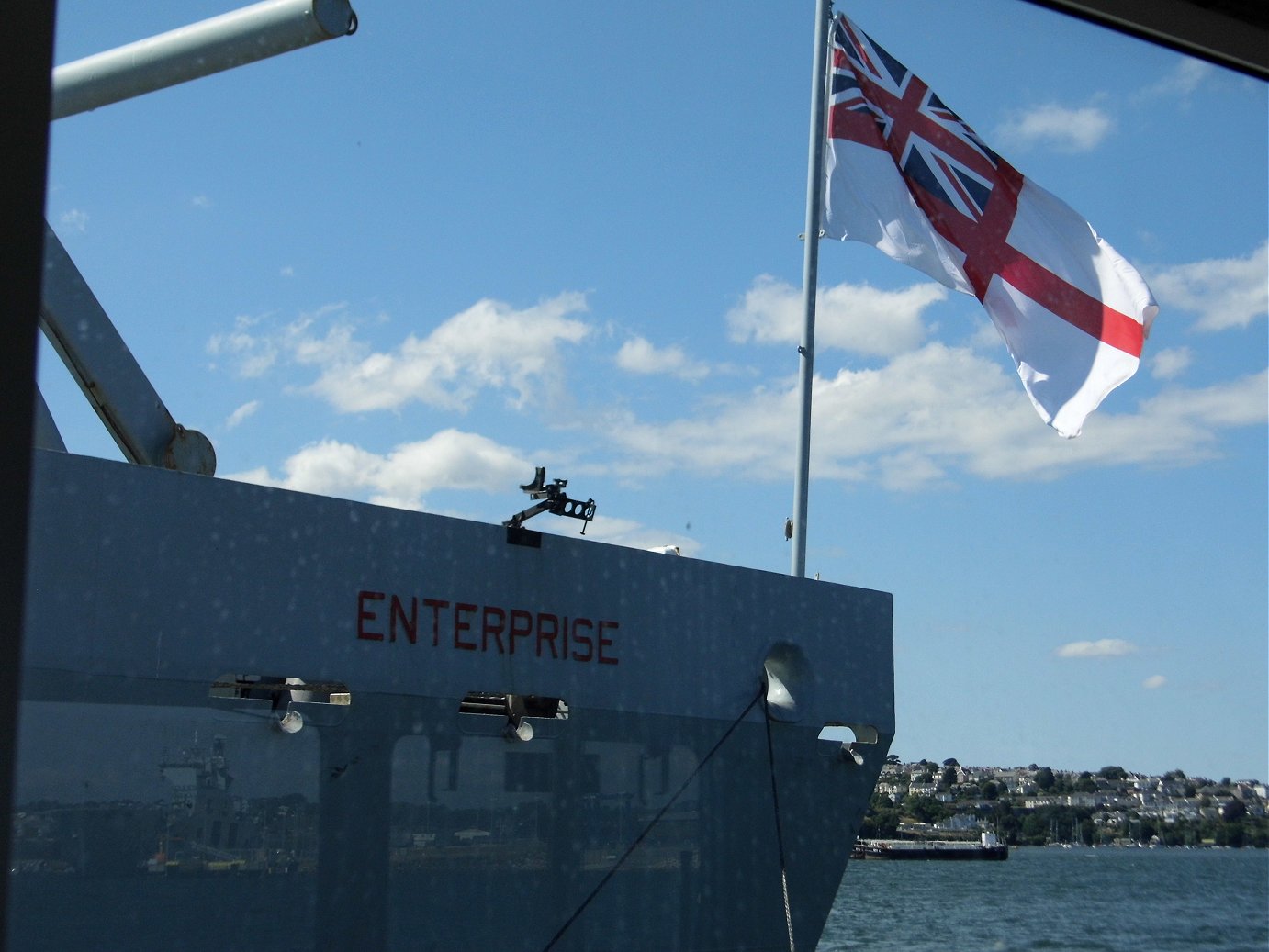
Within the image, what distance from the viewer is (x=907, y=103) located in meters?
7.31

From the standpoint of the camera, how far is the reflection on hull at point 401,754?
3693 millimetres

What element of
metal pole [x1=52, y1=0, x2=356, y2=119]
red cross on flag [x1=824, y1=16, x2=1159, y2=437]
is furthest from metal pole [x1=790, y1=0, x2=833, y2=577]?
metal pole [x1=52, y1=0, x2=356, y2=119]

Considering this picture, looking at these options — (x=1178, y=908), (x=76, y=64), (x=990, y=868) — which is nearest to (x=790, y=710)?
(x=76, y=64)

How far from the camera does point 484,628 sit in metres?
4.75

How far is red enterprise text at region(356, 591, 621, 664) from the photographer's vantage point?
14.6ft

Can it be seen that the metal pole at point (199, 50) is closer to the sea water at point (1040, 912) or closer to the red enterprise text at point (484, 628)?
the red enterprise text at point (484, 628)

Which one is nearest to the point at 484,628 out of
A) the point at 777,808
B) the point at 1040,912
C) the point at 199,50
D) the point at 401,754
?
the point at 401,754

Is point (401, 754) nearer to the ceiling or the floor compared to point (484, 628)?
nearer to the floor

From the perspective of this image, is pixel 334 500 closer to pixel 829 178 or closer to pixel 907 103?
pixel 829 178

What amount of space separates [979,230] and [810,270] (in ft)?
3.66

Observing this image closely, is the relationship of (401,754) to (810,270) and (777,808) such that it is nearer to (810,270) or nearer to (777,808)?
(777,808)

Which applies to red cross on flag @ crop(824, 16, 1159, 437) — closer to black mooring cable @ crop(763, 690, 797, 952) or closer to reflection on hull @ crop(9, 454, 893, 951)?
reflection on hull @ crop(9, 454, 893, 951)

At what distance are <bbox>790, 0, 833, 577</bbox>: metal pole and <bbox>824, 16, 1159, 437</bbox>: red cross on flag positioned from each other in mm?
144

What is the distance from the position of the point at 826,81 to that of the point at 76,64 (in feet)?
12.4
